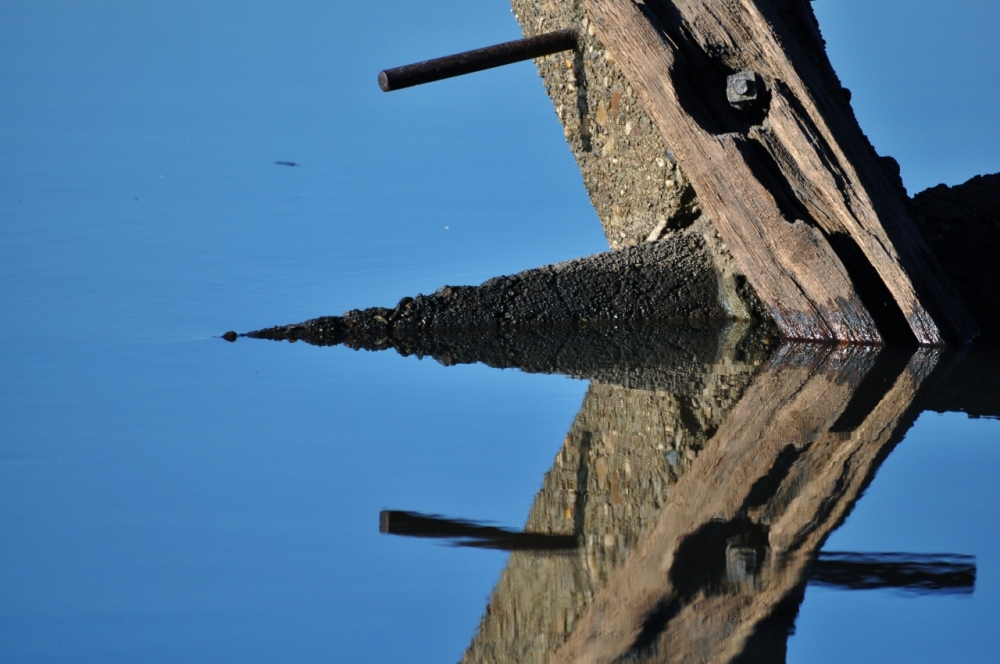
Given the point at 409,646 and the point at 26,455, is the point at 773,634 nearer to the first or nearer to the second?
the point at 409,646

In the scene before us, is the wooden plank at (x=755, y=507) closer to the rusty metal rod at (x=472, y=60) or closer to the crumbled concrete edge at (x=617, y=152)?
the crumbled concrete edge at (x=617, y=152)

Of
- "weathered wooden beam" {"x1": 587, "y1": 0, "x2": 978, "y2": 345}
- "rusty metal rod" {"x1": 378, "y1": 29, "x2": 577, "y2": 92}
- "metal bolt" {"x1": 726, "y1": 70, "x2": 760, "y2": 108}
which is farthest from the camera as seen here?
"rusty metal rod" {"x1": 378, "y1": 29, "x2": 577, "y2": 92}

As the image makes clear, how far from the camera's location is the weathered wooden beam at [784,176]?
391 centimetres

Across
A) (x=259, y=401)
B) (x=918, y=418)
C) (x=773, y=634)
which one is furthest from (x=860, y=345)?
(x=773, y=634)

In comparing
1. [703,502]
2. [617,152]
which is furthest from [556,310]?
[703,502]

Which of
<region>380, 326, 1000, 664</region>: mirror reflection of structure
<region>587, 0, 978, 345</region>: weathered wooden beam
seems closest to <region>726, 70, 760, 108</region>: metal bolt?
<region>587, 0, 978, 345</region>: weathered wooden beam

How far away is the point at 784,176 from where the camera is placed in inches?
160

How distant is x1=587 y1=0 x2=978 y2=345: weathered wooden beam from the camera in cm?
391

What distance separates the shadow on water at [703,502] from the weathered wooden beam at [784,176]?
170 millimetres

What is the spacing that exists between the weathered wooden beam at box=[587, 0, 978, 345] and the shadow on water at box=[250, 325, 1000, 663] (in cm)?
17

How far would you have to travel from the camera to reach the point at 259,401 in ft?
11.1

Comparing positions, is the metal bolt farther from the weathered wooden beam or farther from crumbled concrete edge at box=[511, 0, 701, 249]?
crumbled concrete edge at box=[511, 0, 701, 249]

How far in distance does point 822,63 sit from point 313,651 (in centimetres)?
329

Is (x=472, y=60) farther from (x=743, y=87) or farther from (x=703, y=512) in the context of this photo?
(x=703, y=512)
